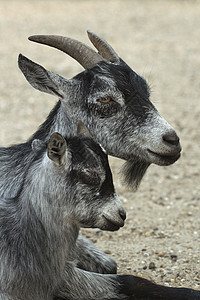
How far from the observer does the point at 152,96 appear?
9992 mm

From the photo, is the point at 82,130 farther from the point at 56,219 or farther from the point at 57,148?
the point at 56,219

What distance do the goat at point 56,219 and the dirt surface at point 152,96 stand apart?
2.76 ft

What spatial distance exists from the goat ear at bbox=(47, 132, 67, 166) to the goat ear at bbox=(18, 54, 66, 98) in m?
0.89

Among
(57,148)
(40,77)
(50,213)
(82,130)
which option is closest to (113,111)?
(82,130)

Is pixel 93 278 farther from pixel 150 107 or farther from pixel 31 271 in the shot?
pixel 150 107

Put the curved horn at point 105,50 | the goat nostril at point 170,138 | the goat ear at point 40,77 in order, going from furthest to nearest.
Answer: the curved horn at point 105,50
the goat ear at point 40,77
the goat nostril at point 170,138

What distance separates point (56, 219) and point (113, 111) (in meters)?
1.02

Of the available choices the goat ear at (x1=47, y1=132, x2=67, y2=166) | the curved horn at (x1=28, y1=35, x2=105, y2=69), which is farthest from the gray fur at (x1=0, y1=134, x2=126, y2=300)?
the curved horn at (x1=28, y1=35, x2=105, y2=69)

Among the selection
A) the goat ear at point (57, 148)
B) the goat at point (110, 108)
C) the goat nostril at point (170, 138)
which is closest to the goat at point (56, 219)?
the goat ear at point (57, 148)

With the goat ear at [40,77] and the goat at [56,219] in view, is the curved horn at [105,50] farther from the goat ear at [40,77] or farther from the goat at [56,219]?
the goat at [56,219]

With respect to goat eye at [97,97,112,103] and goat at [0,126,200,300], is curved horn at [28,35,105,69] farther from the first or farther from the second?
goat at [0,126,200,300]

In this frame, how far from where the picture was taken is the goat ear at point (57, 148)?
13.2 ft

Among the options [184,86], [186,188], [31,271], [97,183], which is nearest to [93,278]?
[31,271]

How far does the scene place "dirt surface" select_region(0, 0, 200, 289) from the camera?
5984 mm
